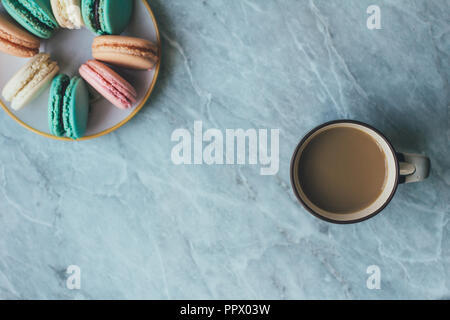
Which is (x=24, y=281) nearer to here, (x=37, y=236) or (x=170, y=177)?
(x=37, y=236)

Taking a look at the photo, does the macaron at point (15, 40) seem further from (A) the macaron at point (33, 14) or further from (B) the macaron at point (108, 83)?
(B) the macaron at point (108, 83)

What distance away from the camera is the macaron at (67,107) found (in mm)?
746

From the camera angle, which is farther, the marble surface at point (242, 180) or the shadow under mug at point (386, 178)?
the marble surface at point (242, 180)

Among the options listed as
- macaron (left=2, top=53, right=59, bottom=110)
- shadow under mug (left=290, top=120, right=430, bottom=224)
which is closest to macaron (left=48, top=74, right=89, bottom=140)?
macaron (left=2, top=53, right=59, bottom=110)

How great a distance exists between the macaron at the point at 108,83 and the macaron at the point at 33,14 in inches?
4.3

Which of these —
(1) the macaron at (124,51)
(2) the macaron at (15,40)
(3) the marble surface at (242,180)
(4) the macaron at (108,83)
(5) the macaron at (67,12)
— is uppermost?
(5) the macaron at (67,12)

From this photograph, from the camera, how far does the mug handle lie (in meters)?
0.74

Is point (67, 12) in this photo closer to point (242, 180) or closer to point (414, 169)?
point (242, 180)

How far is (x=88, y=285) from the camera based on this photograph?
879 millimetres

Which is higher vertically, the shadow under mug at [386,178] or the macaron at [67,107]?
the macaron at [67,107]

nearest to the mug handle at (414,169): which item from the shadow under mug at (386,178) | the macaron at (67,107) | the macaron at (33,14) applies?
the shadow under mug at (386,178)

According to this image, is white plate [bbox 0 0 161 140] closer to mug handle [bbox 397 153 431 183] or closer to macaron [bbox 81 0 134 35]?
macaron [bbox 81 0 134 35]
